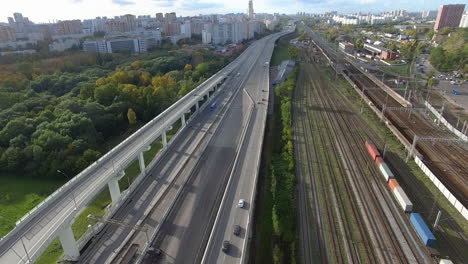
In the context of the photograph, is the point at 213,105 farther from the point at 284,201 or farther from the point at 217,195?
the point at 284,201

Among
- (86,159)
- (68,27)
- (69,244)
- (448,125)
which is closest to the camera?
(69,244)

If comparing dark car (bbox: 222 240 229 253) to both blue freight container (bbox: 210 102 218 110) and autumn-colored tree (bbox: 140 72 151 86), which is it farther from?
A: autumn-colored tree (bbox: 140 72 151 86)

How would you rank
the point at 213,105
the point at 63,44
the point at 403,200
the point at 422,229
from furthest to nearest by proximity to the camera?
the point at 63,44
the point at 213,105
the point at 403,200
the point at 422,229

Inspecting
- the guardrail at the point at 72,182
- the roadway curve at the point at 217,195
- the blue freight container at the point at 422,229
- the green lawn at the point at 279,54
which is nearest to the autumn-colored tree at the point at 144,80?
the guardrail at the point at 72,182

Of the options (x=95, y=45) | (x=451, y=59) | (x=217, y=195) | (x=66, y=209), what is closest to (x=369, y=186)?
(x=217, y=195)

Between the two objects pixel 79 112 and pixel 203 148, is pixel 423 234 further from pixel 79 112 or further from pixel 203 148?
pixel 79 112

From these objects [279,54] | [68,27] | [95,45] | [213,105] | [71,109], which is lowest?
[213,105]

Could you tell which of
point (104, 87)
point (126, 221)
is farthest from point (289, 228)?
point (104, 87)

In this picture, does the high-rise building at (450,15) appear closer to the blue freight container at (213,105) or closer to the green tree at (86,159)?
the blue freight container at (213,105)
